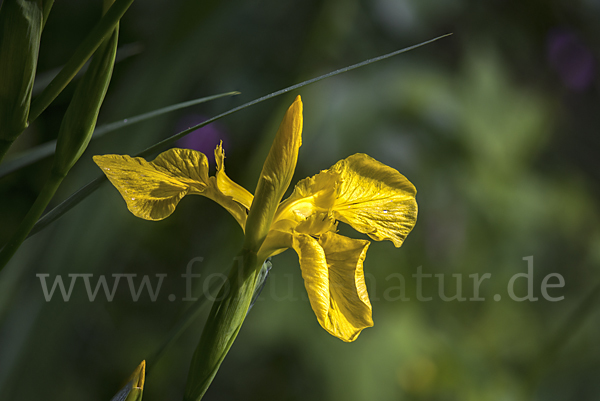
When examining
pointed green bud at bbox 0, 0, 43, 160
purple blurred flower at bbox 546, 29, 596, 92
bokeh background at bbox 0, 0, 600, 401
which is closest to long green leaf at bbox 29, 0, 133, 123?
pointed green bud at bbox 0, 0, 43, 160

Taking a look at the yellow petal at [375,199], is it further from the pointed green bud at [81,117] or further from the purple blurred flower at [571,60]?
the purple blurred flower at [571,60]

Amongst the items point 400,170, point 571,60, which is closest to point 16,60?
point 400,170

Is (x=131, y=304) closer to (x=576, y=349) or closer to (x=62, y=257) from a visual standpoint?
(x=62, y=257)

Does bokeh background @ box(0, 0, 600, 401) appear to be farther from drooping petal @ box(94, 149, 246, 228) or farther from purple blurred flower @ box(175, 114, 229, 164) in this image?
drooping petal @ box(94, 149, 246, 228)

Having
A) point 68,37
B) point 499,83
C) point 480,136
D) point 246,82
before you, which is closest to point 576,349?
point 480,136

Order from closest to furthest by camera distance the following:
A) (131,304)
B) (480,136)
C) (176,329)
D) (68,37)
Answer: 1. (176,329)
2. (68,37)
3. (131,304)
4. (480,136)

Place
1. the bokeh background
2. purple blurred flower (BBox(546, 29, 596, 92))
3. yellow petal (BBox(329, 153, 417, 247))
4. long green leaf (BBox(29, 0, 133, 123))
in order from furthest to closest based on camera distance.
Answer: purple blurred flower (BBox(546, 29, 596, 92))
the bokeh background
yellow petal (BBox(329, 153, 417, 247))
long green leaf (BBox(29, 0, 133, 123))

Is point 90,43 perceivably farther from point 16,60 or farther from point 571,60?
point 571,60
